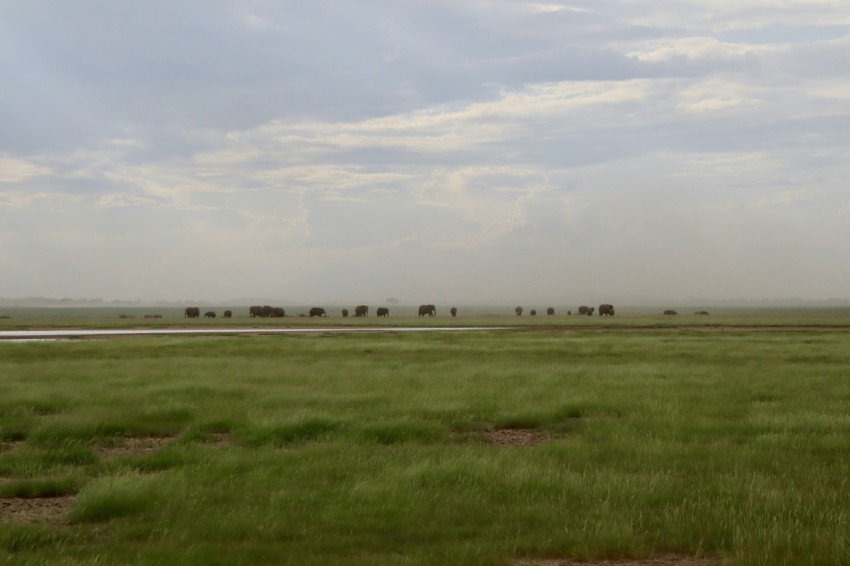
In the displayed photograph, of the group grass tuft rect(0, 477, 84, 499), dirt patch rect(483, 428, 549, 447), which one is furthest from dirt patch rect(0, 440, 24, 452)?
dirt patch rect(483, 428, 549, 447)

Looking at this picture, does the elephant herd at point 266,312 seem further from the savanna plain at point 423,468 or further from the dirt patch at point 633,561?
the dirt patch at point 633,561

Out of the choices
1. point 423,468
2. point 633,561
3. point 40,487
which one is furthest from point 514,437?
point 40,487

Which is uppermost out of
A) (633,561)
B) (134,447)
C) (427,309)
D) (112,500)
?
(427,309)

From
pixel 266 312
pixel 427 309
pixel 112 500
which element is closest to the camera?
pixel 112 500

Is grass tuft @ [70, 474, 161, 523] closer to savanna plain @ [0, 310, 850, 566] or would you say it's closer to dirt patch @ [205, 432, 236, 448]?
savanna plain @ [0, 310, 850, 566]

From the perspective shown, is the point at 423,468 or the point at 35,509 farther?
the point at 423,468

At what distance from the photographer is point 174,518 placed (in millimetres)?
9555

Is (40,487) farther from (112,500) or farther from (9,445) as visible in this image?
(9,445)

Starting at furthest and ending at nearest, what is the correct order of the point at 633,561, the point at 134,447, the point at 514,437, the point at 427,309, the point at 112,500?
the point at 427,309, the point at 514,437, the point at 134,447, the point at 112,500, the point at 633,561

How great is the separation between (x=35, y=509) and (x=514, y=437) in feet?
29.3

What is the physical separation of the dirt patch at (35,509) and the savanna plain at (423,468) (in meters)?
0.05

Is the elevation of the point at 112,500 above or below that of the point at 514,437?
above

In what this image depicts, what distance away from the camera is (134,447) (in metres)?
14.8

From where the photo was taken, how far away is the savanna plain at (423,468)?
8617mm
